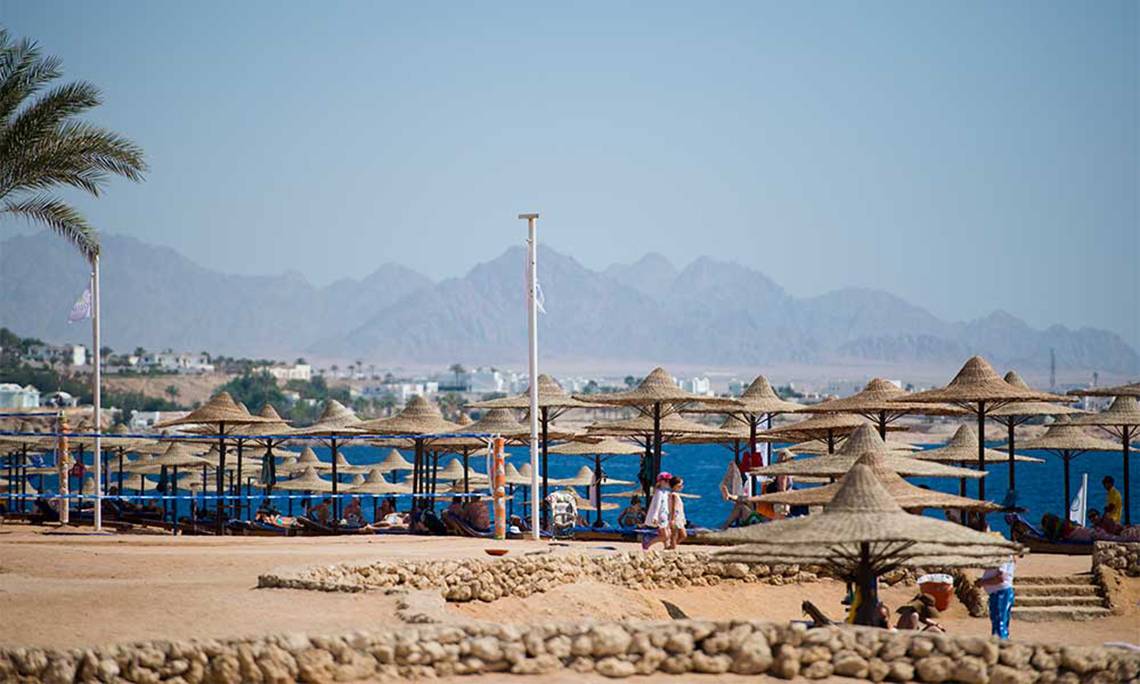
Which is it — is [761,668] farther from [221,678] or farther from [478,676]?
[221,678]

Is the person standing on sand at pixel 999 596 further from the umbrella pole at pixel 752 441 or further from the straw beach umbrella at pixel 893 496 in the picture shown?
the umbrella pole at pixel 752 441

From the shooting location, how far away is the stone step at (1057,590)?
23.0m

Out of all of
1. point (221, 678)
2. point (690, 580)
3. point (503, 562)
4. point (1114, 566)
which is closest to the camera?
point (221, 678)

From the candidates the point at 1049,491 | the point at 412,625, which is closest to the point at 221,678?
the point at 412,625

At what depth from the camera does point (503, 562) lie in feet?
65.2

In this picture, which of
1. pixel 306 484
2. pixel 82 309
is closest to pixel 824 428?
pixel 82 309

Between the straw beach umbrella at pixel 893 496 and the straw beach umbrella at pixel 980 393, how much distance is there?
3.78 metres

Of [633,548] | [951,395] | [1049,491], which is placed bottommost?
[1049,491]

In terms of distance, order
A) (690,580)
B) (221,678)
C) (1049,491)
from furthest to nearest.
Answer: (1049,491), (690,580), (221,678)

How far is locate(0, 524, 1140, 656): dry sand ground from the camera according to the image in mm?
14688

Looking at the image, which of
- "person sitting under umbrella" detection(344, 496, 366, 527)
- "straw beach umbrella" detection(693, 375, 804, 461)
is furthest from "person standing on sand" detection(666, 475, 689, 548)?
"person sitting under umbrella" detection(344, 496, 366, 527)

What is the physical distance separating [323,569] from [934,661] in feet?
23.4

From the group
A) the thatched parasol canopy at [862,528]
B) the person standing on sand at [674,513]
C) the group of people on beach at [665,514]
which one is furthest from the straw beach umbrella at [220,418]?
the thatched parasol canopy at [862,528]

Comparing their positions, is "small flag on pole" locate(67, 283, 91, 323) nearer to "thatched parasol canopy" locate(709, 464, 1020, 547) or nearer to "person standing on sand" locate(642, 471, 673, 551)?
"person standing on sand" locate(642, 471, 673, 551)
